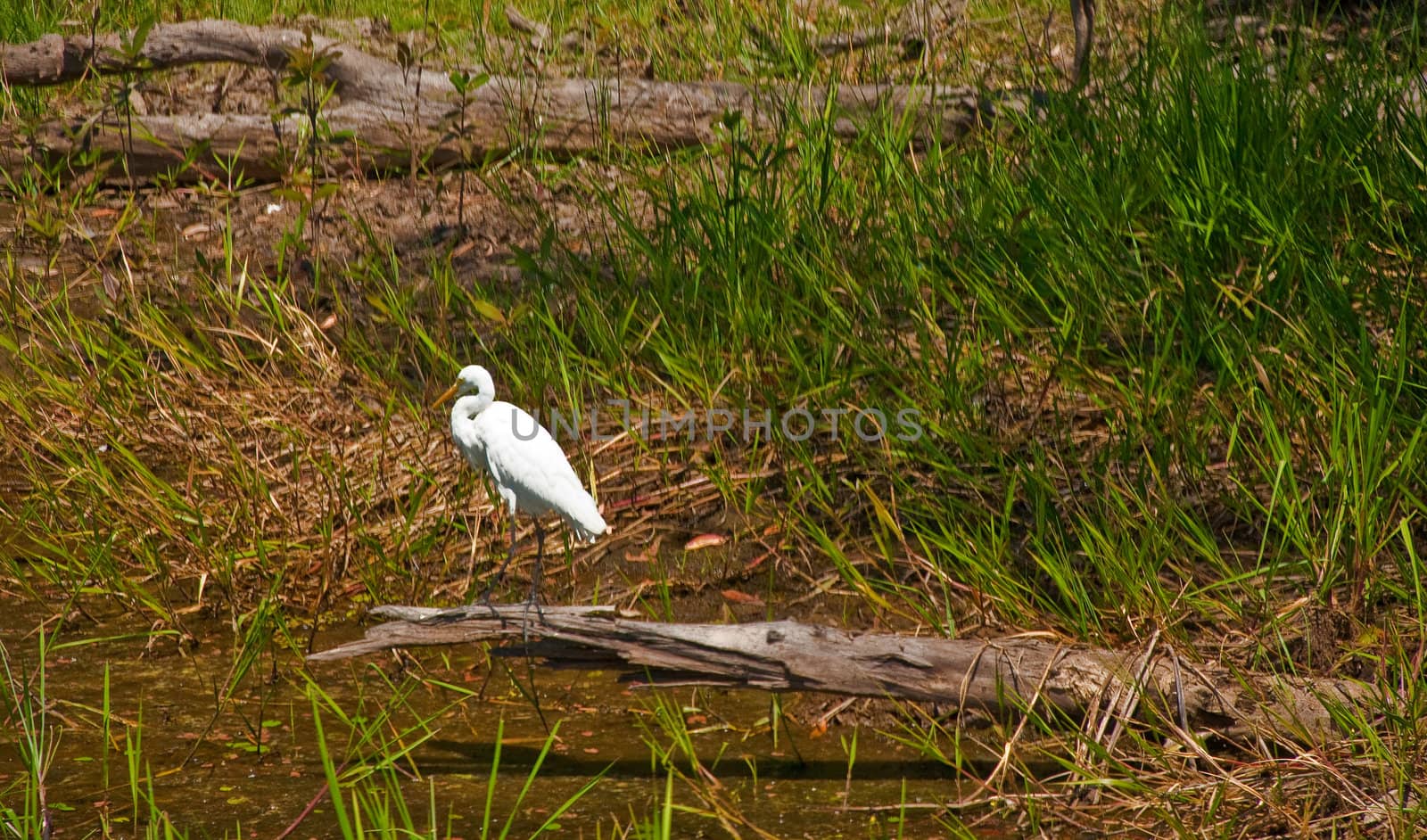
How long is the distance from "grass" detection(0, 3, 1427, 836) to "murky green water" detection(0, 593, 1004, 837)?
58mm

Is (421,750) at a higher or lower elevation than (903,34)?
lower

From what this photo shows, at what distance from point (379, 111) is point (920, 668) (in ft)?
12.4

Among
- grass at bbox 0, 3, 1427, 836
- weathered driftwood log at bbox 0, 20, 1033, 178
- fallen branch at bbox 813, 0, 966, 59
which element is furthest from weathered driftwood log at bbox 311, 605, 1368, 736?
fallen branch at bbox 813, 0, 966, 59

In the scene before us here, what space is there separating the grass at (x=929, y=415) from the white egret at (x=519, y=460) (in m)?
0.44

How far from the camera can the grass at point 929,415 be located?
2906mm

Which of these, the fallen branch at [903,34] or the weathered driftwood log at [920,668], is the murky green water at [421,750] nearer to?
the weathered driftwood log at [920,668]

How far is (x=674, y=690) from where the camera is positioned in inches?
131

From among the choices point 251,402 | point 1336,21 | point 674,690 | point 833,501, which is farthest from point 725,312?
point 1336,21

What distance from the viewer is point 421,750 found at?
305cm

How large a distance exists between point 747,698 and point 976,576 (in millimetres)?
607

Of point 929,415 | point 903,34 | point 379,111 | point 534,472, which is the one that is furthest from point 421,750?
point 903,34

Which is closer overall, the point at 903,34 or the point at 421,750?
the point at 421,750

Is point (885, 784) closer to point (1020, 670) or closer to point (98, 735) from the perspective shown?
Answer: point (1020, 670)

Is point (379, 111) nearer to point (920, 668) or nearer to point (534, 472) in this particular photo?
point (534, 472)
